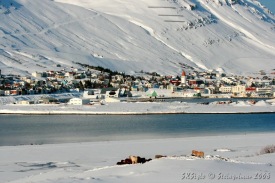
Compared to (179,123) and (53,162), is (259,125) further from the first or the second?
(53,162)

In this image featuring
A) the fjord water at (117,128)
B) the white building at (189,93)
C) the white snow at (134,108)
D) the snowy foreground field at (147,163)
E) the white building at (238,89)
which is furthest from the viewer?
the white building at (238,89)

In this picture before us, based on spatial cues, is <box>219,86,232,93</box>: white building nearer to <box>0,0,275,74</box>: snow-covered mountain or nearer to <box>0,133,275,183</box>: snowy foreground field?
<box>0,0,275,74</box>: snow-covered mountain

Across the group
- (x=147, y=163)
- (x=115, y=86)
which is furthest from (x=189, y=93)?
(x=147, y=163)

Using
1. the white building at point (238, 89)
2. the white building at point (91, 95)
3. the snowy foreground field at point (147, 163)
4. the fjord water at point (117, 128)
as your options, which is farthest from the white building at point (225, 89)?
the snowy foreground field at point (147, 163)

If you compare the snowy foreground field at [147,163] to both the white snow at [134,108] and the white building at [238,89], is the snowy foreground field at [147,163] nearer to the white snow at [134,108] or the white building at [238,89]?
the white snow at [134,108]

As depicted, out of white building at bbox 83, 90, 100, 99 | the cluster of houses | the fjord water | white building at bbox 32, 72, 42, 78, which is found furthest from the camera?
white building at bbox 32, 72, 42, 78

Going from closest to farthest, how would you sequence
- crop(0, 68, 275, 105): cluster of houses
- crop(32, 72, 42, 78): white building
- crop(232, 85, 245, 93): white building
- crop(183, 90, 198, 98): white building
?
crop(0, 68, 275, 105): cluster of houses < crop(183, 90, 198, 98): white building < crop(232, 85, 245, 93): white building < crop(32, 72, 42, 78): white building

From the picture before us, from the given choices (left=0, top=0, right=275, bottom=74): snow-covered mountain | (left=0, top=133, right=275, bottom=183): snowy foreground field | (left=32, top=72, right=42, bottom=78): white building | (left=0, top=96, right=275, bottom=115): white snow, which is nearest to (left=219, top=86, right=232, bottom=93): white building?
(left=32, top=72, right=42, bottom=78): white building
